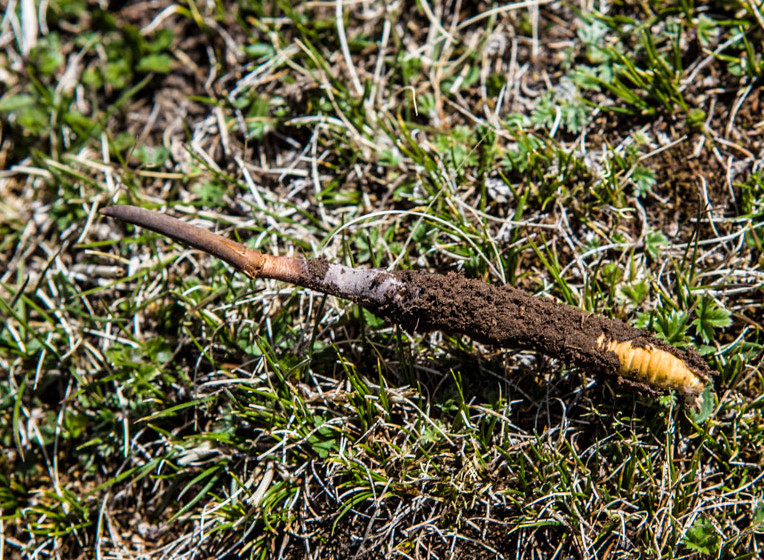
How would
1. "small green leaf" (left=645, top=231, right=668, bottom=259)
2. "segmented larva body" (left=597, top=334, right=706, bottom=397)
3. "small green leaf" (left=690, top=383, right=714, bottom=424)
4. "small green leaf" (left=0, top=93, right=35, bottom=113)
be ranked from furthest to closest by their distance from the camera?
"small green leaf" (left=0, top=93, right=35, bottom=113) → "small green leaf" (left=645, top=231, right=668, bottom=259) → "small green leaf" (left=690, top=383, right=714, bottom=424) → "segmented larva body" (left=597, top=334, right=706, bottom=397)

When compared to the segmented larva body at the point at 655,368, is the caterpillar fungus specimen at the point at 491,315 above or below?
above

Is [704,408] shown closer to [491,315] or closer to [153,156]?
[491,315]

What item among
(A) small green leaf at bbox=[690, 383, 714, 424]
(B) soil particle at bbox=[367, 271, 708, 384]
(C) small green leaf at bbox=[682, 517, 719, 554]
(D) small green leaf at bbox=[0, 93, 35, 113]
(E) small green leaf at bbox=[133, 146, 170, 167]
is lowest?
A: (C) small green leaf at bbox=[682, 517, 719, 554]

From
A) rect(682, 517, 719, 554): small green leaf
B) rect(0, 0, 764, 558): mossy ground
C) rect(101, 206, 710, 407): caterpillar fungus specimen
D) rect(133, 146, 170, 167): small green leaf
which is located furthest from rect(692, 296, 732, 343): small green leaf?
rect(133, 146, 170, 167): small green leaf

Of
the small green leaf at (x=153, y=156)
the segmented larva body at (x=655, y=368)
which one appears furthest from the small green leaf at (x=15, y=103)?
the segmented larva body at (x=655, y=368)

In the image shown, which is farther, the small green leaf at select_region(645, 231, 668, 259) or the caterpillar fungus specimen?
the small green leaf at select_region(645, 231, 668, 259)

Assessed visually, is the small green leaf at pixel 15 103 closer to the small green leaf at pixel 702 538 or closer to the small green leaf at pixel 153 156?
the small green leaf at pixel 153 156

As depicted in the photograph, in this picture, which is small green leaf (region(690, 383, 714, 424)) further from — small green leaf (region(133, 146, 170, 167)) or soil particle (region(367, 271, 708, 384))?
small green leaf (region(133, 146, 170, 167))

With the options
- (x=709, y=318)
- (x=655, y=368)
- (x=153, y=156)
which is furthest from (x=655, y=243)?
(x=153, y=156)

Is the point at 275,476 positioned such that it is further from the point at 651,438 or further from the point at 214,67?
the point at 214,67

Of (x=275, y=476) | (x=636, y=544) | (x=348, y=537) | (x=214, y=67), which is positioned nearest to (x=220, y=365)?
(x=275, y=476)
